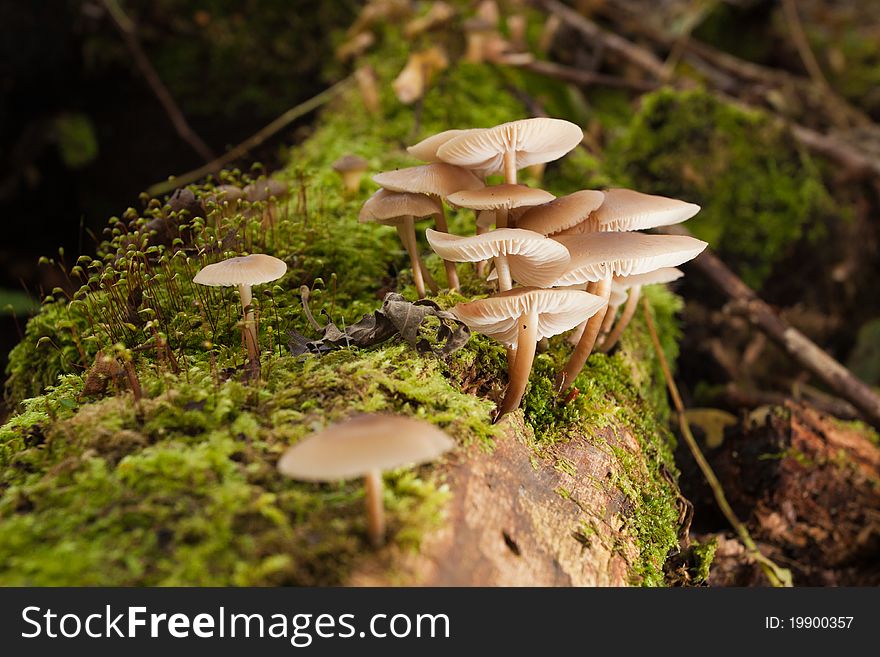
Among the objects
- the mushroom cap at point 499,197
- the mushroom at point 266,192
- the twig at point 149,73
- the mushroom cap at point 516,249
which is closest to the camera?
the mushroom cap at point 516,249

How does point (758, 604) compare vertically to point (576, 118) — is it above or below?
below

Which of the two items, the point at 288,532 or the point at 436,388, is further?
the point at 436,388

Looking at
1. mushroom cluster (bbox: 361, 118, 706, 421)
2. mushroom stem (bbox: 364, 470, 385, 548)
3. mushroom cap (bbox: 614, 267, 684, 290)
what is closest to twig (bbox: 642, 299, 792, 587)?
mushroom cap (bbox: 614, 267, 684, 290)

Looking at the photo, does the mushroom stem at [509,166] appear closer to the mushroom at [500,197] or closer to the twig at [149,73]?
the mushroom at [500,197]

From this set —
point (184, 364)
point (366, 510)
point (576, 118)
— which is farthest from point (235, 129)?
point (366, 510)

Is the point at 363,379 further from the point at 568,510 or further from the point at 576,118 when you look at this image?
the point at 576,118

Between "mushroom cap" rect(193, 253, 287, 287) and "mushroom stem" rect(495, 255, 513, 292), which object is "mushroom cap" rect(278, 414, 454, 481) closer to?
"mushroom cap" rect(193, 253, 287, 287)

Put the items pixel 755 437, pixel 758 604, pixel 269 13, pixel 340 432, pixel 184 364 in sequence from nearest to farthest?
pixel 340 432 → pixel 758 604 → pixel 184 364 → pixel 755 437 → pixel 269 13

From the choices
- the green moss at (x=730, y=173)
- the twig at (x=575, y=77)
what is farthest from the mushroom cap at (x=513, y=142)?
the twig at (x=575, y=77)
